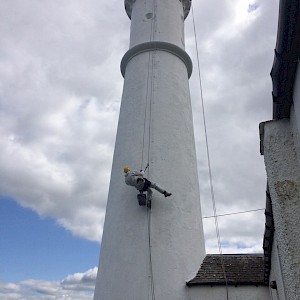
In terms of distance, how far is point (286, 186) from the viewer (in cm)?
448

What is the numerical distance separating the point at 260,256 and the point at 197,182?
2.81 metres

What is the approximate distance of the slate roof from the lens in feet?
29.6

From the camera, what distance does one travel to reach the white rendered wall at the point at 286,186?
4344mm

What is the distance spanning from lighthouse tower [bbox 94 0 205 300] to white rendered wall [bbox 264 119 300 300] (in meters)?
4.60

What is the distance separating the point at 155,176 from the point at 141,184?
954 millimetres

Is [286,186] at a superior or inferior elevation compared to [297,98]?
inferior

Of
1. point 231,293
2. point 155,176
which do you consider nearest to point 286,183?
point 231,293

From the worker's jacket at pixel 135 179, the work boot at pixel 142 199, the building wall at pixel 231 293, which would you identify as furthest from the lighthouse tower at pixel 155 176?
the worker's jacket at pixel 135 179

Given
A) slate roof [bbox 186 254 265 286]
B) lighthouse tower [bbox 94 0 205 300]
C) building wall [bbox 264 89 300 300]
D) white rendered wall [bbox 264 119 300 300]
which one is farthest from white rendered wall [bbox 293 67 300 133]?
slate roof [bbox 186 254 265 286]

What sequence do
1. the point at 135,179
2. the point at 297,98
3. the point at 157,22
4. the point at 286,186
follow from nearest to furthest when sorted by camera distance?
the point at 297,98
the point at 286,186
the point at 135,179
the point at 157,22

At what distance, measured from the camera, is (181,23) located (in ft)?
45.8

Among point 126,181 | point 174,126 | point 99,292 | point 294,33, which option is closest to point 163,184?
point 126,181

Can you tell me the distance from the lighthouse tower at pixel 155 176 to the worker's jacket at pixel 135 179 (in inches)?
26.1

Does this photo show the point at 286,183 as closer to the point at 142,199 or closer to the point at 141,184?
the point at 141,184
